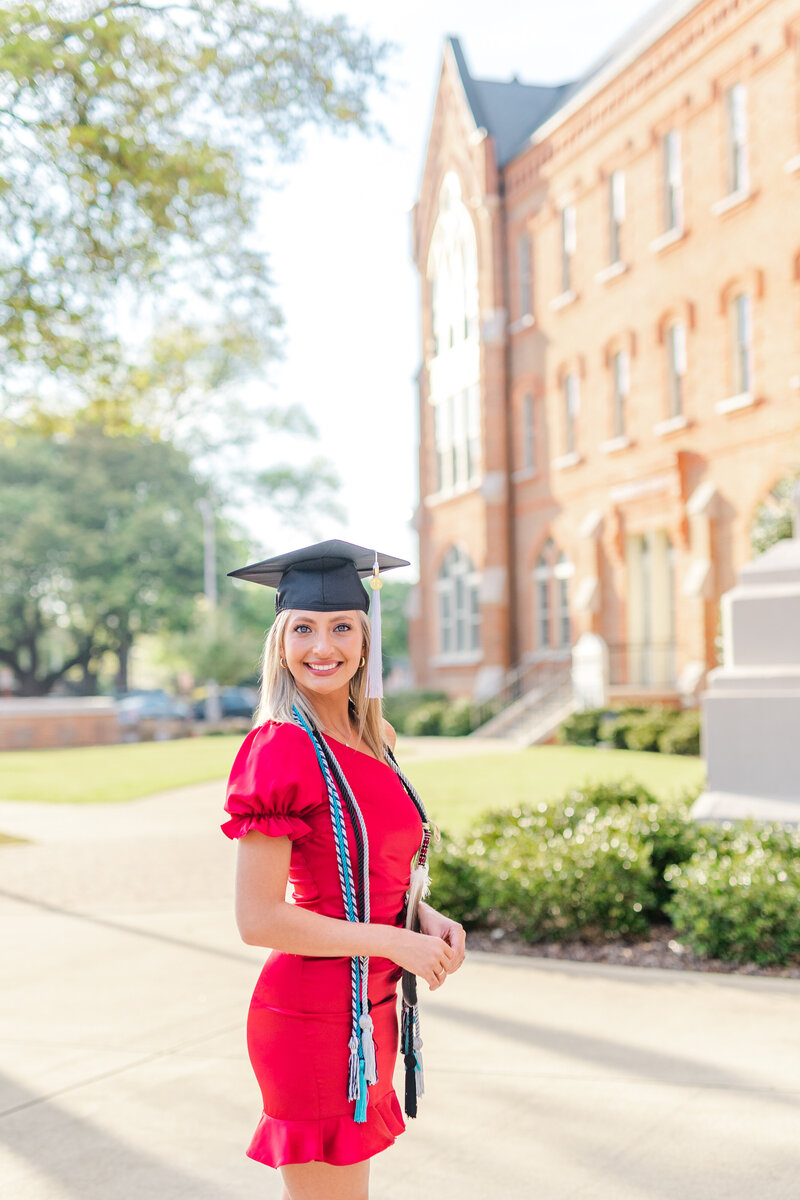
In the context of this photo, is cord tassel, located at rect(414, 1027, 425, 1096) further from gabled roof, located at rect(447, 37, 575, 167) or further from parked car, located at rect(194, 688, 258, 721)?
parked car, located at rect(194, 688, 258, 721)

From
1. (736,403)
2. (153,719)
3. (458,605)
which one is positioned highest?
(736,403)

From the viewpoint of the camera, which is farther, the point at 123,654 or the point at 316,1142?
the point at 123,654

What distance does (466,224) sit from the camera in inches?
1240

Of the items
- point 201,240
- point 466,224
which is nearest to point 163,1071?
point 201,240

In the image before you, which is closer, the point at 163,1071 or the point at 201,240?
the point at 163,1071

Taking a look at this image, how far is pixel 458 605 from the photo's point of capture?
32.2 metres

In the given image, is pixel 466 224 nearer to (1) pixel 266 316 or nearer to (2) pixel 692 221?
(2) pixel 692 221

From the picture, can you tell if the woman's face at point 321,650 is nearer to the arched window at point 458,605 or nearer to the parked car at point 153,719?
the arched window at point 458,605

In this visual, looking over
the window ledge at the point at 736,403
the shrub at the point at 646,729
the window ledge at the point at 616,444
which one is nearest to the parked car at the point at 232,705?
the window ledge at the point at 616,444

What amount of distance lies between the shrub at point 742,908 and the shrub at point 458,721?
21.0 meters

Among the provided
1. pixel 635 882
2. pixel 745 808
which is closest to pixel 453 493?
pixel 745 808

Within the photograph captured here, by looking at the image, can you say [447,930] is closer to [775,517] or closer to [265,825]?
[265,825]

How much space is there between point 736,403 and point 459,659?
11809 millimetres

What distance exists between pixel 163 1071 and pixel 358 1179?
2524 mm
